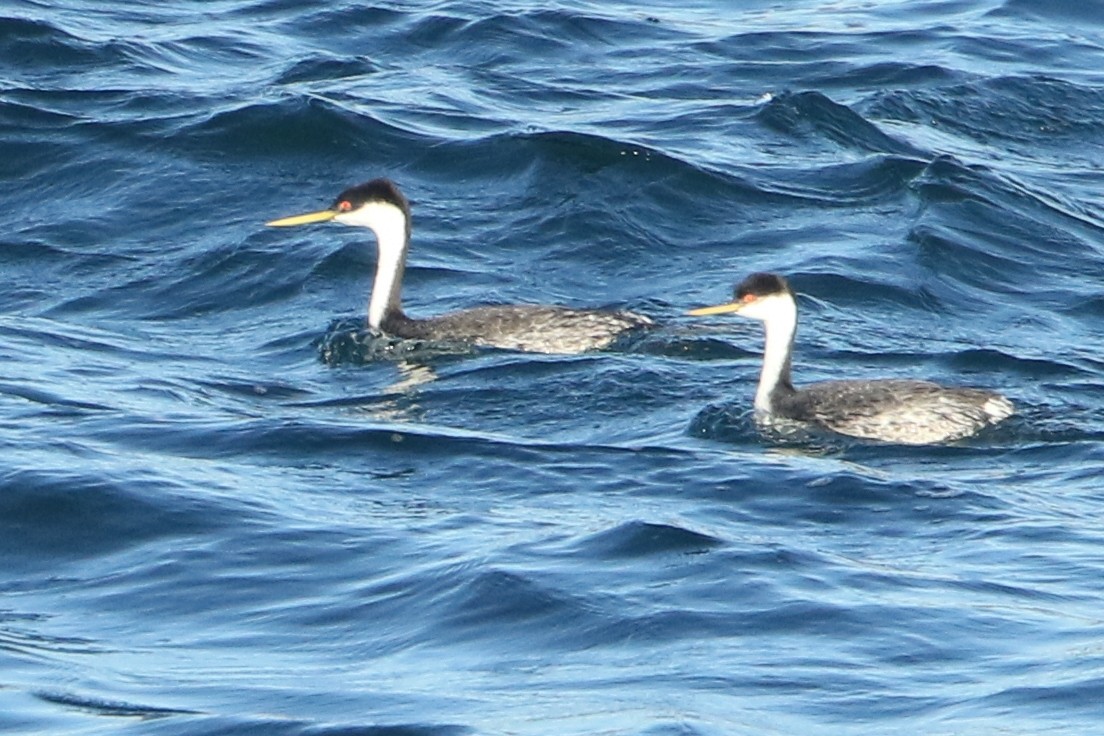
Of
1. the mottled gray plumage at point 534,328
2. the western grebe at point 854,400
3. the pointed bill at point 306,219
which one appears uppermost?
the pointed bill at point 306,219

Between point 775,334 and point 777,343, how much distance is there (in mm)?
52

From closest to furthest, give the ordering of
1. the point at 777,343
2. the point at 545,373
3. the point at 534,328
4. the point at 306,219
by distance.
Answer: the point at 777,343
the point at 545,373
the point at 534,328
the point at 306,219

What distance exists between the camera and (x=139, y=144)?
733 inches

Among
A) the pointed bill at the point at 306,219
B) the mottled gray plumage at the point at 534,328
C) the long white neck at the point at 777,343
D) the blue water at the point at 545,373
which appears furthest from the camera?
the pointed bill at the point at 306,219

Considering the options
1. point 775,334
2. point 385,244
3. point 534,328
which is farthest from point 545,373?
point 385,244

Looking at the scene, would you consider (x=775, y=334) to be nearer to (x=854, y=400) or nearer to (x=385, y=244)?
(x=854, y=400)

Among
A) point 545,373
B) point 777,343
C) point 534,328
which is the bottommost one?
point 545,373

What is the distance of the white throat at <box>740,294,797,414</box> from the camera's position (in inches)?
516

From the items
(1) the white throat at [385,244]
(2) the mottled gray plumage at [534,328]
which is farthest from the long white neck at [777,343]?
(1) the white throat at [385,244]

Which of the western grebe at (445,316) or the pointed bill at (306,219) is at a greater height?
the pointed bill at (306,219)

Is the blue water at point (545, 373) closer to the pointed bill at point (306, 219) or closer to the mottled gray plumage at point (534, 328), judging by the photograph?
the mottled gray plumage at point (534, 328)

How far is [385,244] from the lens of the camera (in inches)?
603

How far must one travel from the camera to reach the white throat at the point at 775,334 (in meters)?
13.1

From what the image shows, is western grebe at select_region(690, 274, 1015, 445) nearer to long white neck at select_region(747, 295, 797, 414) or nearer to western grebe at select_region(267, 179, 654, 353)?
long white neck at select_region(747, 295, 797, 414)
